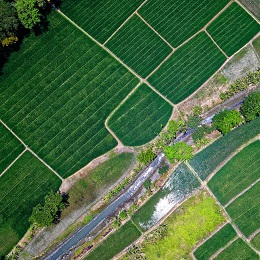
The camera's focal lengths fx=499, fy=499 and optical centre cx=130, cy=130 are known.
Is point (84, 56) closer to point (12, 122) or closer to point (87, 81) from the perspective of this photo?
point (87, 81)

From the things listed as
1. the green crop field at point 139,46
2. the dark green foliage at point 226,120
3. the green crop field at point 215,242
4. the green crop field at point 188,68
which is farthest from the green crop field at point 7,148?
the green crop field at point 215,242

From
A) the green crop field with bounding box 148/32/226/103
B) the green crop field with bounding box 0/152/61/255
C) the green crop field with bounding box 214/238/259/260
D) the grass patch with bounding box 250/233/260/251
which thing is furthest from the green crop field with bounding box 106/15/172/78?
the grass patch with bounding box 250/233/260/251

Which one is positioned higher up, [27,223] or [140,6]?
[140,6]

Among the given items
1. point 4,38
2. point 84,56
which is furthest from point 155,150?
point 4,38

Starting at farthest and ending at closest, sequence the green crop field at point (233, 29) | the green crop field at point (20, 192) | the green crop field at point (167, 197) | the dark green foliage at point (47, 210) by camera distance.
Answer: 1. the green crop field at point (233, 29)
2. the green crop field at point (167, 197)
3. the green crop field at point (20, 192)
4. the dark green foliage at point (47, 210)

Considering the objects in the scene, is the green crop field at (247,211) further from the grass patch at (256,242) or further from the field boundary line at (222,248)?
the field boundary line at (222,248)
